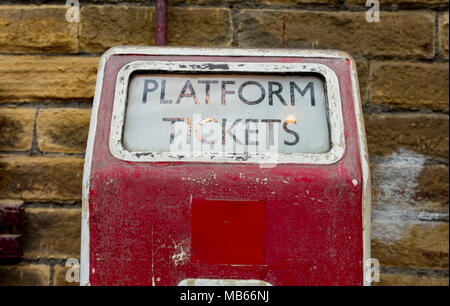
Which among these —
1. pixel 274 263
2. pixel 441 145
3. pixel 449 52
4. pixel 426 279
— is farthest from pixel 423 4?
pixel 274 263

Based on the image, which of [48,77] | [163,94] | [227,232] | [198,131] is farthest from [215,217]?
[48,77]

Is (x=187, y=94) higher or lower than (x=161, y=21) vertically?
lower

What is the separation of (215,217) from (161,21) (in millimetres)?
600

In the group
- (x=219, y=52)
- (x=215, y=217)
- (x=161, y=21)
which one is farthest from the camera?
(x=161, y=21)

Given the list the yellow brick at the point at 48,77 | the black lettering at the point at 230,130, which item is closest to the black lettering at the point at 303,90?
the black lettering at the point at 230,130

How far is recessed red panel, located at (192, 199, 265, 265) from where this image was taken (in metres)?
0.66

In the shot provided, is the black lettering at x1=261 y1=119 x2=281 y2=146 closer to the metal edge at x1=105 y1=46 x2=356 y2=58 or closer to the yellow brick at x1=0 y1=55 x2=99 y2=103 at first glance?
the metal edge at x1=105 y1=46 x2=356 y2=58

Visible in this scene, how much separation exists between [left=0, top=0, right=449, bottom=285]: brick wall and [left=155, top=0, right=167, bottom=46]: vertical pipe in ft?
0.28

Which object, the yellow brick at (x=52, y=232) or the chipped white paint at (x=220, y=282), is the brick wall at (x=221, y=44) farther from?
the chipped white paint at (x=220, y=282)

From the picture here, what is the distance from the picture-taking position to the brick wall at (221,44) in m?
1.09

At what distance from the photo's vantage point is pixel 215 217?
2.17 ft

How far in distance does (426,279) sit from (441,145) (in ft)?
1.28

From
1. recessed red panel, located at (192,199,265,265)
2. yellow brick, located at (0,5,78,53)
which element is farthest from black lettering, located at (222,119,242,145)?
yellow brick, located at (0,5,78,53)

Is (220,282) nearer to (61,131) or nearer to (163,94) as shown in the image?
(163,94)
